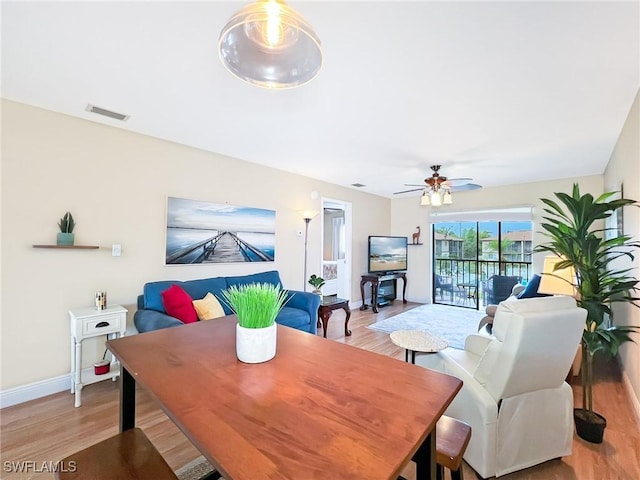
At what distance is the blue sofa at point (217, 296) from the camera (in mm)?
2567

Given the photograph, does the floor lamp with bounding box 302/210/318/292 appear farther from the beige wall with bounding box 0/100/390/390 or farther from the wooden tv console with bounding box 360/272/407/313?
the wooden tv console with bounding box 360/272/407/313

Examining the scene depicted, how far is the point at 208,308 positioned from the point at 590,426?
3.09 metres

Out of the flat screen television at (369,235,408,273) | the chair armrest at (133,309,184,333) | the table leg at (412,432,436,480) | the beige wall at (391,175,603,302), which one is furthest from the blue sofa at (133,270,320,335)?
the beige wall at (391,175,603,302)

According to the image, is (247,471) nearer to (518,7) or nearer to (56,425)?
(518,7)

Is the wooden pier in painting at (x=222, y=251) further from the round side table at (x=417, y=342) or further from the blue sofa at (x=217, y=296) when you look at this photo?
the round side table at (x=417, y=342)

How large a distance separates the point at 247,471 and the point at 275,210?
3.93 m

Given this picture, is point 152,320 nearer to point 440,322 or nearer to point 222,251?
point 222,251

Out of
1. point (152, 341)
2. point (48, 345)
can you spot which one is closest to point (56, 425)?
point (48, 345)

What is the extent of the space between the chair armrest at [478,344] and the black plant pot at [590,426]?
0.72m

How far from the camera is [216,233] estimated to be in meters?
3.68

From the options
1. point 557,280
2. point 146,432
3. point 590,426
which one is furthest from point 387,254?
point 146,432

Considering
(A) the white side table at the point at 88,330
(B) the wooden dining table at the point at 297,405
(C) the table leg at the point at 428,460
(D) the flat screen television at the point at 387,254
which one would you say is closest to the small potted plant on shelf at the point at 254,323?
(B) the wooden dining table at the point at 297,405

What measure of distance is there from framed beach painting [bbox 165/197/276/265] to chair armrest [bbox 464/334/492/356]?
2.77 metres

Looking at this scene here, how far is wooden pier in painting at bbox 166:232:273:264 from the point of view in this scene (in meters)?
3.41
